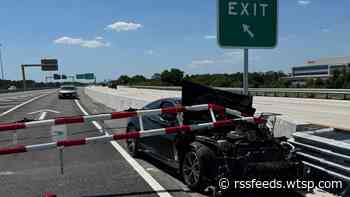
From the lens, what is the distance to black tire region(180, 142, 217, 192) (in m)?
6.04

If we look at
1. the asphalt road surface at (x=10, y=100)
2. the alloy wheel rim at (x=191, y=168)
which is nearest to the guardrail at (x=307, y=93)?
the asphalt road surface at (x=10, y=100)

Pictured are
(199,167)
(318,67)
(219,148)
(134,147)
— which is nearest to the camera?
(219,148)

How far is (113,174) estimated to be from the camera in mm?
7676

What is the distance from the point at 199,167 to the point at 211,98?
178cm

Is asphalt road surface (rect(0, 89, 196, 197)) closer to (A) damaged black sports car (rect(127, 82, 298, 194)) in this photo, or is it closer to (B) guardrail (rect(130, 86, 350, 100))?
(A) damaged black sports car (rect(127, 82, 298, 194))

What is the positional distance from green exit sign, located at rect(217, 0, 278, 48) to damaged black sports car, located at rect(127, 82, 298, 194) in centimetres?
142

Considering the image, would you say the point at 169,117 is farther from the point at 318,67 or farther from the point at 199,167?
the point at 318,67

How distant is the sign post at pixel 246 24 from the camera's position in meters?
8.35

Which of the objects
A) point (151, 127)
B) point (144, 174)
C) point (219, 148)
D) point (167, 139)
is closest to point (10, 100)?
point (151, 127)

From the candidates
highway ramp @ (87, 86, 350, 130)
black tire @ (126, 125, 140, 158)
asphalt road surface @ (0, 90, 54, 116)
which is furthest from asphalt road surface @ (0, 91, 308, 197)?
asphalt road surface @ (0, 90, 54, 116)

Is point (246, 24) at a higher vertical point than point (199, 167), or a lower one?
higher

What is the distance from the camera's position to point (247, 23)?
8.49 m

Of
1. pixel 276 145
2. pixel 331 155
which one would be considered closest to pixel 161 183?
pixel 276 145

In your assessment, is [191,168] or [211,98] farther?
[211,98]
